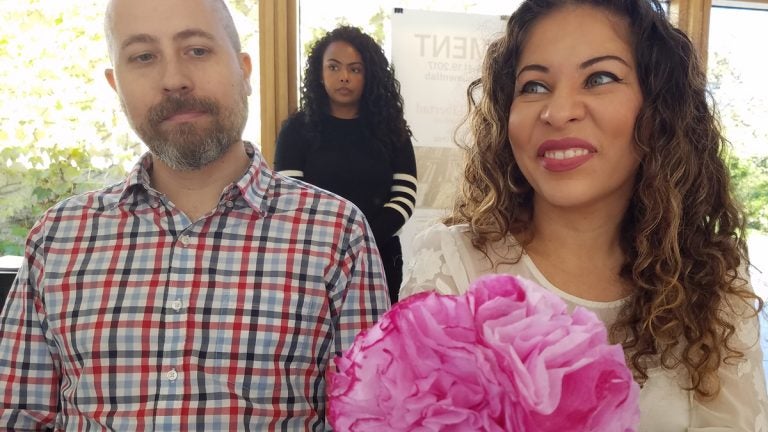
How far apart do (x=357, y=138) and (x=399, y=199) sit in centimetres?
33

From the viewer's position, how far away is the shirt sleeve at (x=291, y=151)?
8.53 ft

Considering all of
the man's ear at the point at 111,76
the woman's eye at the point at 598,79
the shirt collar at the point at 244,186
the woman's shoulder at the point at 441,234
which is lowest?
the woman's shoulder at the point at 441,234

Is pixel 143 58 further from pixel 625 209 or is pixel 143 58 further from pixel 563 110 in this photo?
pixel 625 209

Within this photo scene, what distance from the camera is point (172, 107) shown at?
1.36 metres

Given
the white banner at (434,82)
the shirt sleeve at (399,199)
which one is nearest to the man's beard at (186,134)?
the shirt sleeve at (399,199)

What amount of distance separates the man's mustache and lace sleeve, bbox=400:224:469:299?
0.59m

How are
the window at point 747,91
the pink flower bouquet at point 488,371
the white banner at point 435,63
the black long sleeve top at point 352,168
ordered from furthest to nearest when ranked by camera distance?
1. the window at point 747,91
2. the white banner at point 435,63
3. the black long sleeve top at point 352,168
4. the pink flower bouquet at point 488,371

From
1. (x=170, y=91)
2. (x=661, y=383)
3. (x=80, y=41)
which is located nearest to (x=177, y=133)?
(x=170, y=91)

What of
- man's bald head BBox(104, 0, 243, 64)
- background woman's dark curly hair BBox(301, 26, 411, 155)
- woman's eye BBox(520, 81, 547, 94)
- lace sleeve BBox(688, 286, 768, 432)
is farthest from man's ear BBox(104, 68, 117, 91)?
lace sleeve BBox(688, 286, 768, 432)

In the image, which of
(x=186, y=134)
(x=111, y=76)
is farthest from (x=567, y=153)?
(x=111, y=76)

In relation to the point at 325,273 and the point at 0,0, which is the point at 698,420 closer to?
the point at 325,273

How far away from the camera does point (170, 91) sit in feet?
4.42

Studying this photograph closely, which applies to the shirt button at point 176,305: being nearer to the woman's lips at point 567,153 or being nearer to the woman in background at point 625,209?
the woman in background at point 625,209

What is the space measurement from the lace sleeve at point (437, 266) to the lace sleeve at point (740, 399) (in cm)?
51
